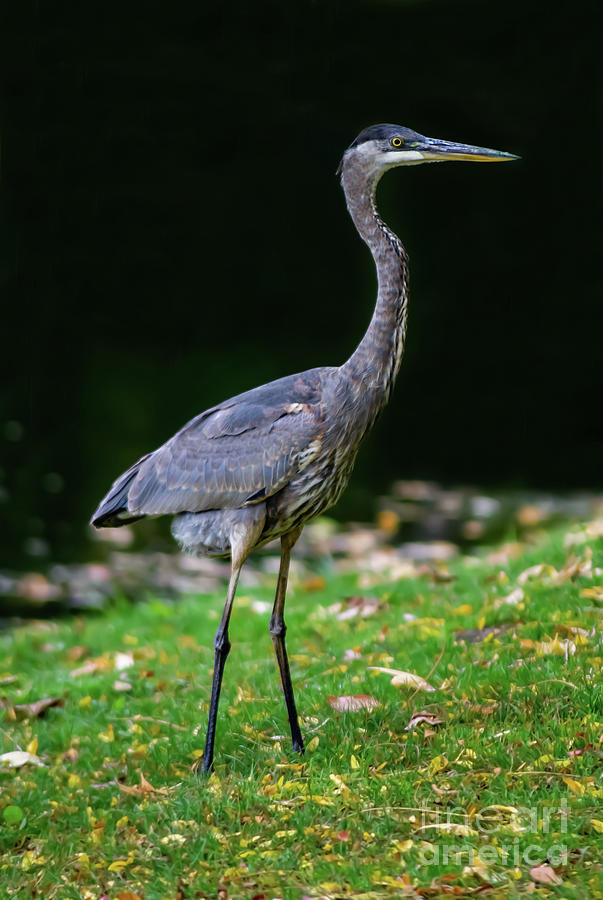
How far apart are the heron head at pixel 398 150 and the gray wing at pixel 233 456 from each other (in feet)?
3.75

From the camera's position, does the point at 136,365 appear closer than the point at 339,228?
Yes

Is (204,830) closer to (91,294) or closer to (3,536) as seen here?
(3,536)

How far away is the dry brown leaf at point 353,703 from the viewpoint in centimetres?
575

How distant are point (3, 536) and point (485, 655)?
7743mm

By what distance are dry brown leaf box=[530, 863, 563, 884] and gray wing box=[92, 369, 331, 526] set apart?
228 centimetres


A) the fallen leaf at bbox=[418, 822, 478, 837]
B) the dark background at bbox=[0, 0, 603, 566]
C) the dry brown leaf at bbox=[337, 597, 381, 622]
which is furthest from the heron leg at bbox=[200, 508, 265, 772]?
the dark background at bbox=[0, 0, 603, 566]

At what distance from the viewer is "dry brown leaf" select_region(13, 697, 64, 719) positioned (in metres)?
6.98

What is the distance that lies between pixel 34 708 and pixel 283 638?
2.01 meters

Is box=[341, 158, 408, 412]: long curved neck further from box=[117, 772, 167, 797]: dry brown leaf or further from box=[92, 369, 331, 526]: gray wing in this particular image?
box=[117, 772, 167, 797]: dry brown leaf

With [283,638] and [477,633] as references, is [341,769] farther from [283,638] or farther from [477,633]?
[477,633]

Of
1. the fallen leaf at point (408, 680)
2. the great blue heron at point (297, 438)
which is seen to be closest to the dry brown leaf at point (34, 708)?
the great blue heron at point (297, 438)

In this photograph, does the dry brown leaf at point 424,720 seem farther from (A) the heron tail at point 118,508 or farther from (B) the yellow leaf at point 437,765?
→ (A) the heron tail at point 118,508

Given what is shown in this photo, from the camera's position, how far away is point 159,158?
26.6 m

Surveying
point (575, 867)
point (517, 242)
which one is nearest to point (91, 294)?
point (517, 242)
